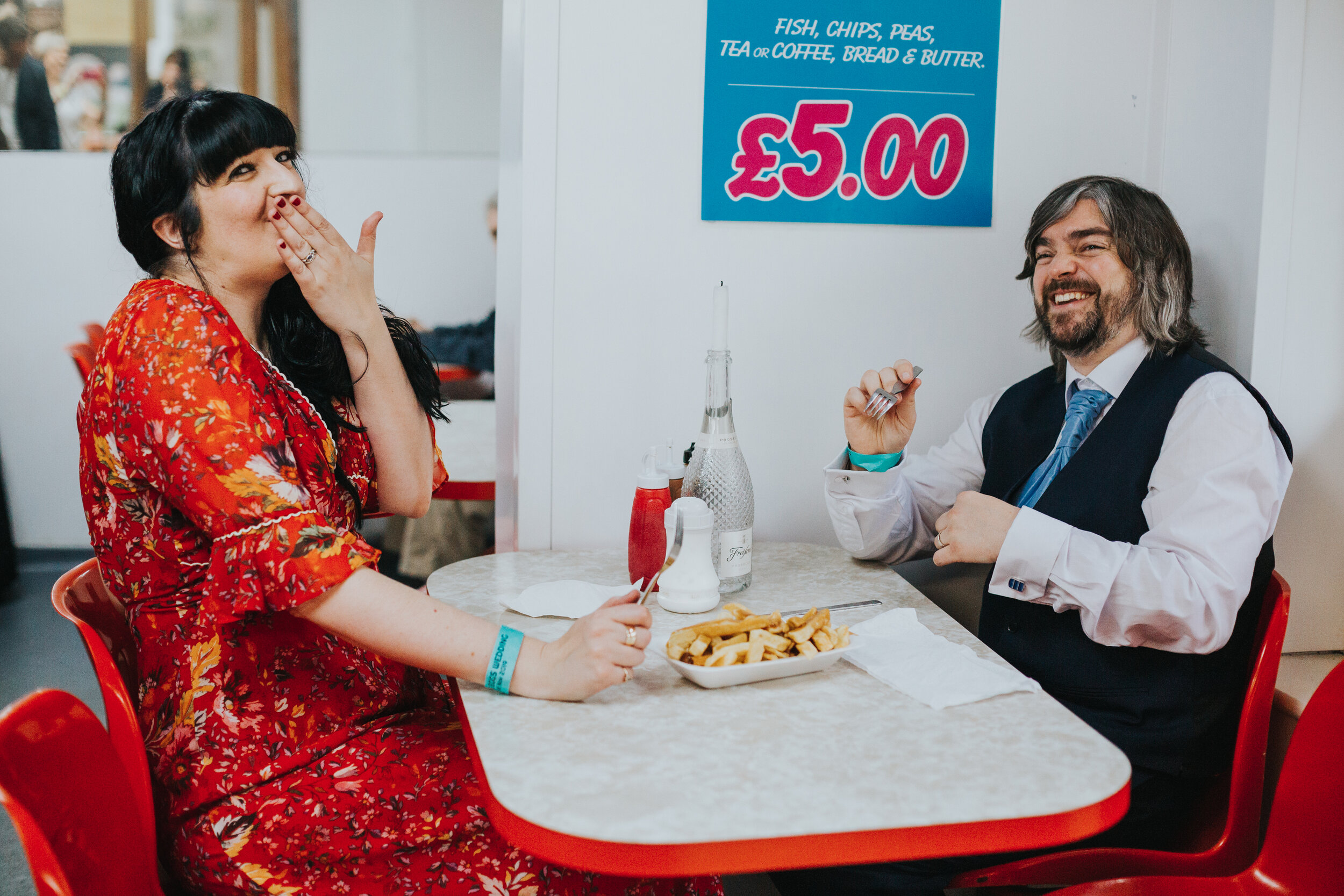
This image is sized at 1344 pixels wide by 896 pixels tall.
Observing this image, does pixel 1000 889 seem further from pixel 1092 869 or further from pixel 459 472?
pixel 459 472

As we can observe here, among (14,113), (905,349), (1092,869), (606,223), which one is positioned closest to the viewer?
(1092,869)

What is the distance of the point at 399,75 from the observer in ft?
14.9

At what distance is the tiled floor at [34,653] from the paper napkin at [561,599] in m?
1.67

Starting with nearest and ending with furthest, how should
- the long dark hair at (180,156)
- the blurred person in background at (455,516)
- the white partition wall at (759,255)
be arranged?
the long dark hair at (180,156) → the white partition wall at (759,255) → the blurred person in background at (455,516)

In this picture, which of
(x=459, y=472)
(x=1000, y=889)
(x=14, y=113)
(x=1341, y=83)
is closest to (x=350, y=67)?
(x=14, y=113)

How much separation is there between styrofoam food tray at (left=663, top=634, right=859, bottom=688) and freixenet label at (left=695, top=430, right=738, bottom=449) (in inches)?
16.9

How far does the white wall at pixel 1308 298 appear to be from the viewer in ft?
5.62

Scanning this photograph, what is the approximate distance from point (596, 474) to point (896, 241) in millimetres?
822

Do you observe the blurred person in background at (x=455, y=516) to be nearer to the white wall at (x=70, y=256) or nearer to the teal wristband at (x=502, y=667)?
the white wall at (x=70, y=256)

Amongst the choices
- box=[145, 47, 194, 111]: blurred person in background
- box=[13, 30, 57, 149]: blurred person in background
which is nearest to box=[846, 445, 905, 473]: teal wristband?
box=[145, 47, 194, 111]: blurred person in background

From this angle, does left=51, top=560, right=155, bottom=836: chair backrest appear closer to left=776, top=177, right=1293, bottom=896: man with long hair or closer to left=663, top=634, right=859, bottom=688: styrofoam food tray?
left=663, top=634, right=859, bottom=688: styrofoam food tray

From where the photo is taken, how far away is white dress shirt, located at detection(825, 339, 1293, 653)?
1381mm

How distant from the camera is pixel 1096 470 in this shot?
5.12ft

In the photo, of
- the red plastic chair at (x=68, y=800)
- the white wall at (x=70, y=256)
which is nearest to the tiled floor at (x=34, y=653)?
the white wall at (x=70, y=256)
